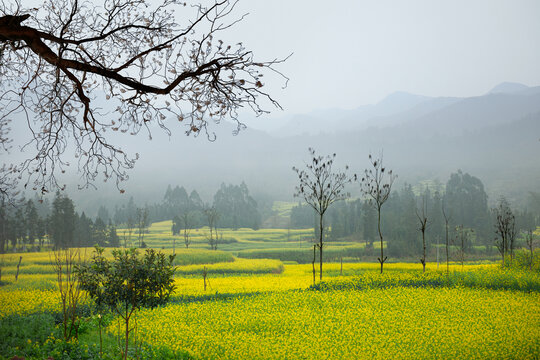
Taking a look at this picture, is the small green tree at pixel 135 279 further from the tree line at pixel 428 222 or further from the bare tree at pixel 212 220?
the tree line at pixel 428 222

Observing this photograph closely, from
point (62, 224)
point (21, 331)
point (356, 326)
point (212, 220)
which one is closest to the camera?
point (21, 331)

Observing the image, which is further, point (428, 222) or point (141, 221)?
point (141, 221)

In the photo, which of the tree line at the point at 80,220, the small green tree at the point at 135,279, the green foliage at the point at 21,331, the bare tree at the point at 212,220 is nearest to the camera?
the small green tree at the point at 135,279

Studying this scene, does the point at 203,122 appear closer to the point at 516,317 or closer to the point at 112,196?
the point at 516,317

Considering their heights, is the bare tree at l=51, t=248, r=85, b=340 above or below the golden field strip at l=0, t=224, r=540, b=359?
above

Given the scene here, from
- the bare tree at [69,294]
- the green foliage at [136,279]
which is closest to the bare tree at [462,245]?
the green foliage at [136,279]

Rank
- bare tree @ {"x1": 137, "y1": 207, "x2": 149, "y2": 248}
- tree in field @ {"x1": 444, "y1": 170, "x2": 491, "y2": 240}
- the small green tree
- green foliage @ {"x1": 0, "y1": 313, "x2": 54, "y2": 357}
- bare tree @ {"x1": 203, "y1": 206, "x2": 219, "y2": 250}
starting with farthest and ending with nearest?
tree in field @ {"x1": 444, "y1": 170, "x2": 491, "y2": 240}, bare tree @ {"x1": 203, "y1": 206, "x2": 219, "y2": 250}, bare tree @ {"x1": 137, "y1": 207, "x2": 149, "y2": 248}, green foliage @ {"x1": 0, "y1": 313, "x2": 54, "y2": 357}, the small green tree

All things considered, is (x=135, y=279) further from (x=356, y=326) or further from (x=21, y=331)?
(x=356, y=326)

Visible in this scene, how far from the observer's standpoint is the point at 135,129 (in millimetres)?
7324

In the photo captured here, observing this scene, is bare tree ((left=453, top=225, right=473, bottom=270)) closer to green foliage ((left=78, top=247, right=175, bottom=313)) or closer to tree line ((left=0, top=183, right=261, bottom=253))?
green foliage ((left=78, top=247, right=175, bottom=313))

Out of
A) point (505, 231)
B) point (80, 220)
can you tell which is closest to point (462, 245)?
point (505, 231)

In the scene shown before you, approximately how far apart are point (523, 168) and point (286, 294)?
7062 inches

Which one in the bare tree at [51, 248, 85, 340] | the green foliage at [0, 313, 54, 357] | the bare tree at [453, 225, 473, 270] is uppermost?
the bare tree at [51, 248, 85, 340]

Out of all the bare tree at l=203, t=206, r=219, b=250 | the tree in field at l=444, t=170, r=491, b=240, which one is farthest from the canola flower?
the tree in field at l=444, t=170, r=491, b=240
